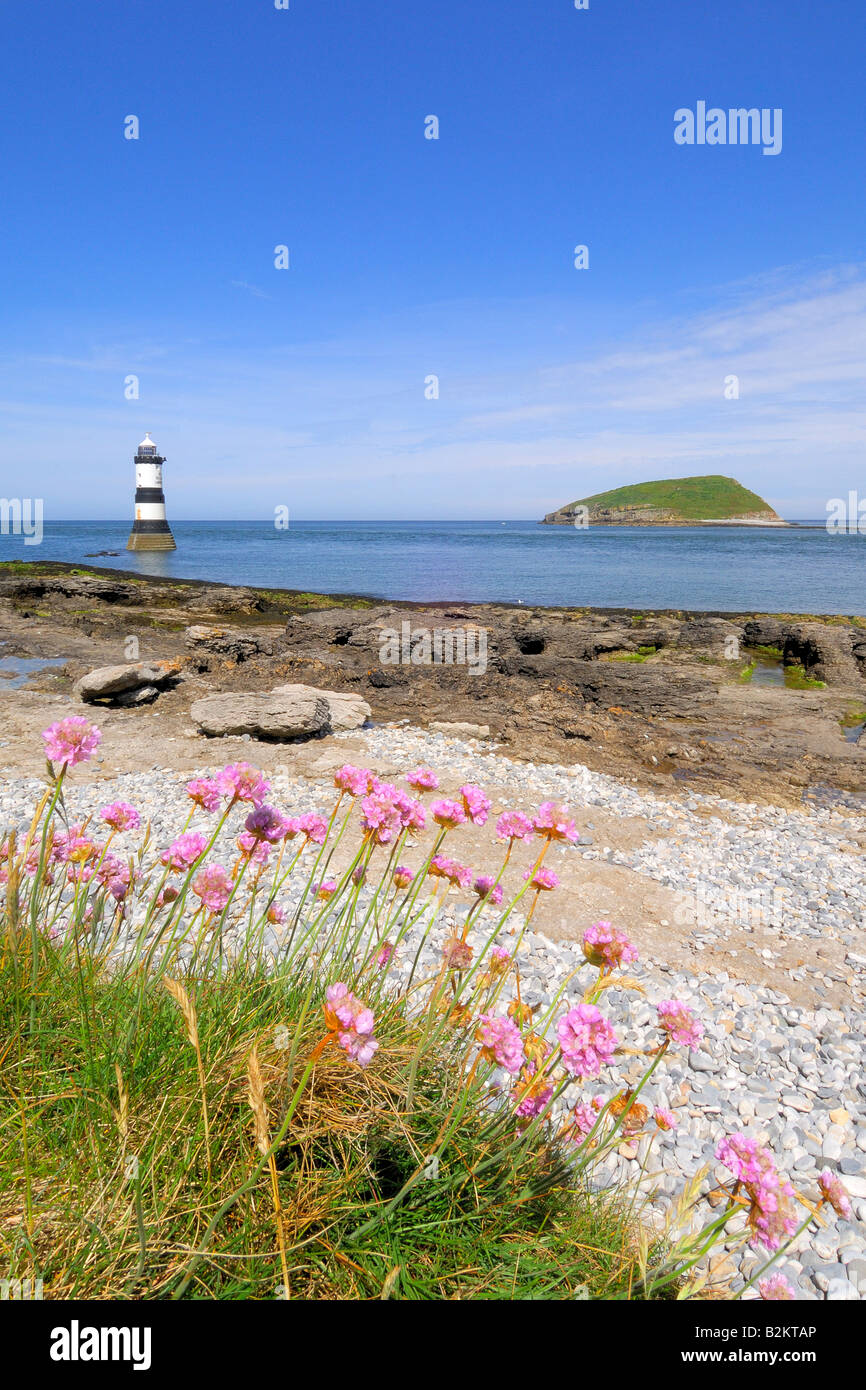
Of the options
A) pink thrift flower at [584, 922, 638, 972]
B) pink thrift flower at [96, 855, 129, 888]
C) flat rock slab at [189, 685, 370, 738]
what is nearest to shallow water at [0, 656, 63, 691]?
flat rock slab at [189, 685, 370, 738]

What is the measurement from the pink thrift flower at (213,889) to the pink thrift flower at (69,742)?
58 cm

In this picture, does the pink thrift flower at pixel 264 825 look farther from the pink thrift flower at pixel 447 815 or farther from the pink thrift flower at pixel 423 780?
the pink thrift flower at pixel 423 780

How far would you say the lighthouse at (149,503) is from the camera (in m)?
58.9

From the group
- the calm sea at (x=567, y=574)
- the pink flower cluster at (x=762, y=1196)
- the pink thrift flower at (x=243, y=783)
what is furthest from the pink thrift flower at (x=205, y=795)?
the calm sea at (x=567, y=574)

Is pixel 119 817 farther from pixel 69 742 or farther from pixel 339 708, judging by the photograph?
pixel 339 708

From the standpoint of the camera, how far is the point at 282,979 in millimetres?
2680

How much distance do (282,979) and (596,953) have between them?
1.22 m

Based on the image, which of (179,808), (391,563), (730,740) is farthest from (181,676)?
(391,563)

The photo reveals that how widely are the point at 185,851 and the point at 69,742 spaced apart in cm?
56

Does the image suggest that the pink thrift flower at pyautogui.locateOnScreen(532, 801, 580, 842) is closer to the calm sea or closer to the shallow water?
the shallow water

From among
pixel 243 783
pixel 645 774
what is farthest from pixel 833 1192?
pixel 645 774

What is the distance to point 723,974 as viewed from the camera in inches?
229
